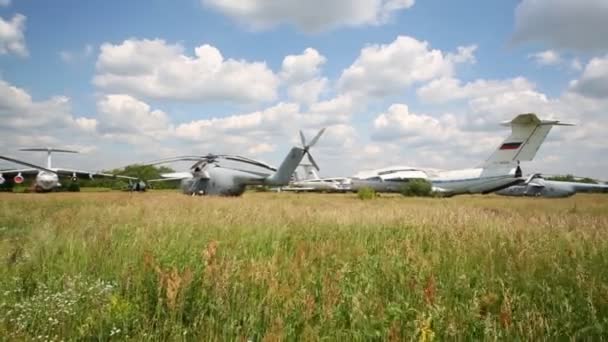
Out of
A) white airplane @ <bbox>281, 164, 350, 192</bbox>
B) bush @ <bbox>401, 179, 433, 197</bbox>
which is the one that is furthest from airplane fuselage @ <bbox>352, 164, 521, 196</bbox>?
white airplane @ <bbox>281, 164, 350, 192</bbox>

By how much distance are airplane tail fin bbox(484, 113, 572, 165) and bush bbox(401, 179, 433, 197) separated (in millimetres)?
8394

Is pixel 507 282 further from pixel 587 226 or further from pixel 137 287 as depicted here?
pixel 587 226

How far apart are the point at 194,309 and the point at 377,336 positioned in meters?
1.34

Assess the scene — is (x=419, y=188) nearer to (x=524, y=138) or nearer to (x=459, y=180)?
(x=459, y=180)

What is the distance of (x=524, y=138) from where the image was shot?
34031 millimetres

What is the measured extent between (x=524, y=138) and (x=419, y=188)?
11689 mm

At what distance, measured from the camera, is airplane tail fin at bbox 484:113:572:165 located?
3303cm

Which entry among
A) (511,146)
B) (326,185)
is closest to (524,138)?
(511,146)

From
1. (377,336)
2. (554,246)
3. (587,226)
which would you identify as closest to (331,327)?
(377,336)

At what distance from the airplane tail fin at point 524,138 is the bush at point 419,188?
27.5 ft

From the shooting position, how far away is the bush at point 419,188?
4138 cm

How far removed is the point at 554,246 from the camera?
497cm

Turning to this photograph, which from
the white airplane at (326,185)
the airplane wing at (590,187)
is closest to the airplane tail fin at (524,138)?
the airplane wing at (590,187)

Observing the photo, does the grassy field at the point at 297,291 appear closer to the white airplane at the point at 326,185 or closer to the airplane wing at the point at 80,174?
the airplane wing at the point at 80,174
